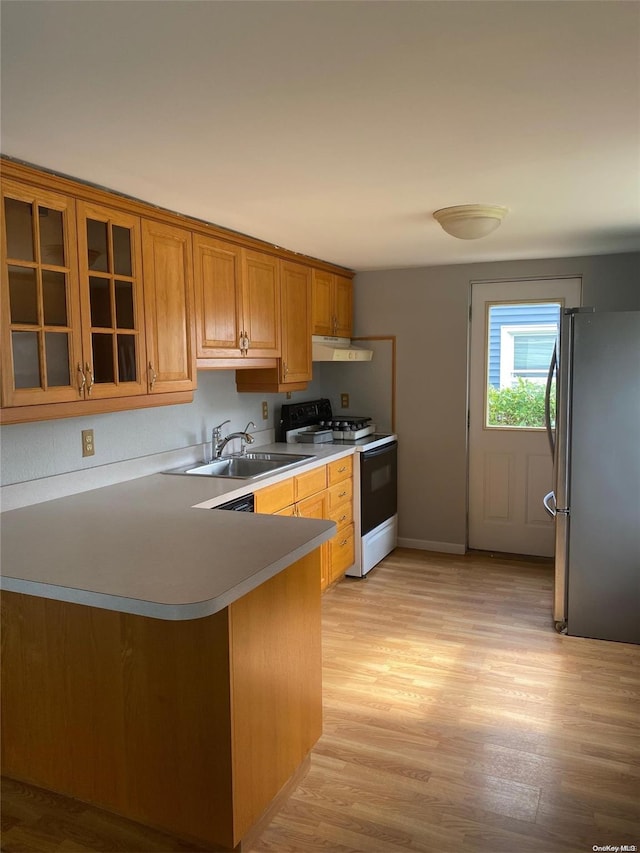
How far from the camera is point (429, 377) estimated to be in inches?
197

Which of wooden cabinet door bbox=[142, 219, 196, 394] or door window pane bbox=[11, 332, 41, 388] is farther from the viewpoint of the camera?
wooden cabinet door bbox=[142, 219, 196, 394]

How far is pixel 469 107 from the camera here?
5.95 feet

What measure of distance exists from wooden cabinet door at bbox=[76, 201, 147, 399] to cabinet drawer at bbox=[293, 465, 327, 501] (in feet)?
3.76

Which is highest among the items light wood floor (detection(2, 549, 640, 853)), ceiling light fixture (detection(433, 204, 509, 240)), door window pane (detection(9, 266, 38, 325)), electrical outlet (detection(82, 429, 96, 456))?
ceiling light fixture (detection(433, 204, 509, 240))

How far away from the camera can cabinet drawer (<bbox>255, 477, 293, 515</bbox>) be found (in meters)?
3.27

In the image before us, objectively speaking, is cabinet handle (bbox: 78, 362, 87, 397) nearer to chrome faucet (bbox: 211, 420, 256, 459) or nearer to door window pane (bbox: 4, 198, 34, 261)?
door window pane (bbox: 4, 198, 34, 261)

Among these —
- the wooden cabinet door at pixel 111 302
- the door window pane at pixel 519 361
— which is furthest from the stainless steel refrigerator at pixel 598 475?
the wooden cabinet door at pixel 111 302

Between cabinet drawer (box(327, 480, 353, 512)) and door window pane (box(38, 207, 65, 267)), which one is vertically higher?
door window pane (box(38, 207, 65, 267))

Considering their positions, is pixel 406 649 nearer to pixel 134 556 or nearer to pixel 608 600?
pixel 608 600

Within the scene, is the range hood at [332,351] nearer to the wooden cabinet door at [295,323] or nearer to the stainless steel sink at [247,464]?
the wooden cabinet door at [295,323]

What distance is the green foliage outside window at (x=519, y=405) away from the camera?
4.75 meters

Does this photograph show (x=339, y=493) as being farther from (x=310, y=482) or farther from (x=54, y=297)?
(x=54, y=297)

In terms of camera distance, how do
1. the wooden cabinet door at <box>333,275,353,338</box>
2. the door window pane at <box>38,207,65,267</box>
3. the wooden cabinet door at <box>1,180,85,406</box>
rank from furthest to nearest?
1. the wooden cabinet door at <box>333,275,353,338</box>
2. the door window pane at <box>38,207,65,267</box>
3. the wooden cabinet door at <box>1,180,85,406</box>

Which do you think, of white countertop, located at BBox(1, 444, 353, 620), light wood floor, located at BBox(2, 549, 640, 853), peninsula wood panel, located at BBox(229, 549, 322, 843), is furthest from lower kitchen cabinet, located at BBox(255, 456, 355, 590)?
peninsula wood panel, located at BBox(229, 549, 322, 843)
